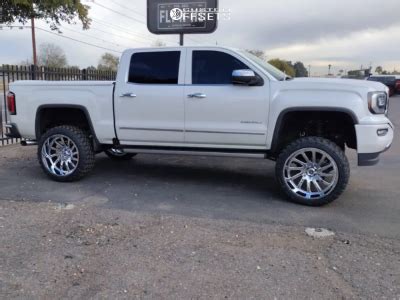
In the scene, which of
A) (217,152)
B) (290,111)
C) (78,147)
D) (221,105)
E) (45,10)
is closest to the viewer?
(290,111)

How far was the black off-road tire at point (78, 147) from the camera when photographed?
634 centimetres

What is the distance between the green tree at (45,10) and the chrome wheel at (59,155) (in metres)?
9.38

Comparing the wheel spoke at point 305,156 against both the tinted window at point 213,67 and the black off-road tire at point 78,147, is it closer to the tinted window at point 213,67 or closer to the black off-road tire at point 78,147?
the tinted window at point 213,67

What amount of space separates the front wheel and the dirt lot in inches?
7.2

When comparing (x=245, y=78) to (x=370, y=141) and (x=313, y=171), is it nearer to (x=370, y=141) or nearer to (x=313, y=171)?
(x=313, y=171)

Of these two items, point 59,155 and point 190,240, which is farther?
point 59,155

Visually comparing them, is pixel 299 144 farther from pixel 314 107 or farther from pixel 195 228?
pixel 195 228

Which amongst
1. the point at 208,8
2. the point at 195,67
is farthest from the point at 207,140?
the point at 208,8

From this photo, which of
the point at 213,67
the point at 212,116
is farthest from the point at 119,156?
the point at 213,67

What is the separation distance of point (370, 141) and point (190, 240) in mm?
2548

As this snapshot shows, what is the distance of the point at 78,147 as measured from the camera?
20.8 ft

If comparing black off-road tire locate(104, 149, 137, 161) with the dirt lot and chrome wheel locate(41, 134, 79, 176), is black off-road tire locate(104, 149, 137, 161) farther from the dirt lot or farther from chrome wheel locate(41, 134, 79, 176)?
chrome wheel locate(41, 134, 79, 176)

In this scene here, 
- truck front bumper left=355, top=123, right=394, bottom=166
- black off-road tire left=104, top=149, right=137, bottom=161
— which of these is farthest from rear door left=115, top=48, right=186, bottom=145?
truck front bumper left=355, top=123, right=394, bottom=166

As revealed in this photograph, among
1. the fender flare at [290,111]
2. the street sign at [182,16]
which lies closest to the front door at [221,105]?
the fender flare at [290,111]
